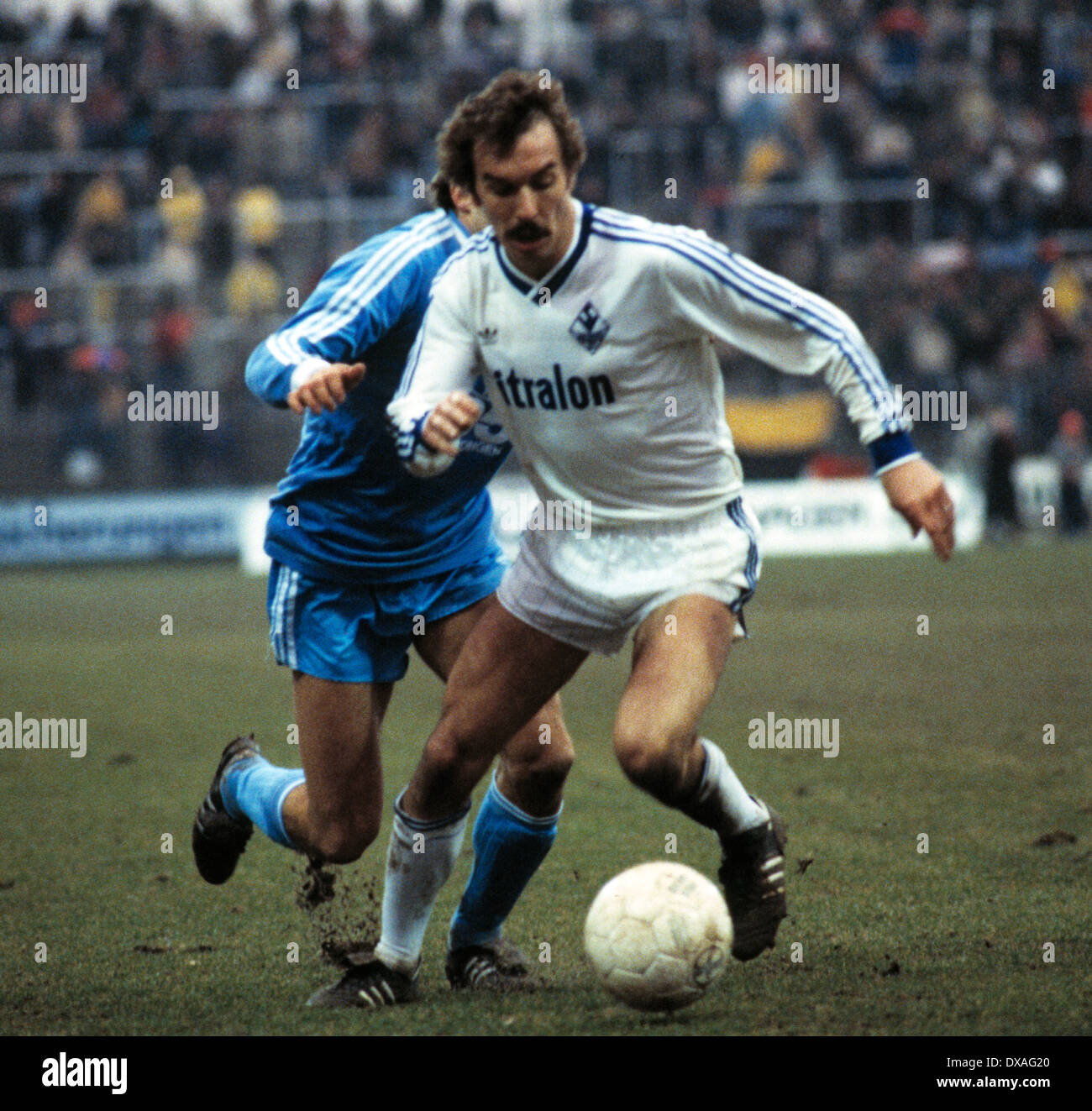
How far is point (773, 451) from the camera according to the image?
21.4 m

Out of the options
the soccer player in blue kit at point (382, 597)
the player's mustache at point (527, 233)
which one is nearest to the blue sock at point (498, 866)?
the soccer player in blue kit at point (382, 597)

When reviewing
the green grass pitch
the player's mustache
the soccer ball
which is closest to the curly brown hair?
the player's mustache

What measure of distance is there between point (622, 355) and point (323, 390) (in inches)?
28.7

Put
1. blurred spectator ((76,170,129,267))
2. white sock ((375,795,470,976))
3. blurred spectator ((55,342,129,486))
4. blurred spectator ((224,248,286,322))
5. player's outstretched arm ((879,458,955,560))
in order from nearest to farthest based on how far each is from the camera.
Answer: player's outstretched arm ((879,458,955,560)) < white sock ((375,795,470,976)) < blurred spectator ((55,342,129,486)) < blurred spectator ((224,248,286,322)) < blurred spectator ((76,170,129,267))

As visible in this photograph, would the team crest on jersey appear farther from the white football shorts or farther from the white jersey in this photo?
the white football shorts

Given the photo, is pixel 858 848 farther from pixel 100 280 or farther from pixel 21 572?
pixel 100 280

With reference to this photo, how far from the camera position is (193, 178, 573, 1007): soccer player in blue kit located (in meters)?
4.87

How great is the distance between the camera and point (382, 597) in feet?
16.7

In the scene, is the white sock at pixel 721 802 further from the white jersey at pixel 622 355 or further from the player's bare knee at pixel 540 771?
the white jersey at pixel 622 355

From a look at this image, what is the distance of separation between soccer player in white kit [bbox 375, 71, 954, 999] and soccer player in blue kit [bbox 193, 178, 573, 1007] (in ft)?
0.91

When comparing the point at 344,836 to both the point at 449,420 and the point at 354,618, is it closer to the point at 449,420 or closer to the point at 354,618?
the point at 354,618

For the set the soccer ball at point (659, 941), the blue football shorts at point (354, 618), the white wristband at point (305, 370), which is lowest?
the soccer ball at point (659, 941)

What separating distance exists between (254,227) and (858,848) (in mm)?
16852

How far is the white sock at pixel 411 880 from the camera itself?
15.4 ft
